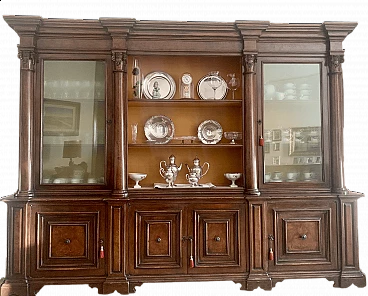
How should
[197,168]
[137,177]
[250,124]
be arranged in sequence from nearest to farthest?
[250,124] < [137,177] < [197,168]

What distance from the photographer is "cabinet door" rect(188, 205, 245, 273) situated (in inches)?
121

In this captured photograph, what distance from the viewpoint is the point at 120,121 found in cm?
303

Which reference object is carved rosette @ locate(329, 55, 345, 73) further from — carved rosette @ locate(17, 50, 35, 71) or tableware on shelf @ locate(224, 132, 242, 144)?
carved rosette @ locate(17, 50, 35, 71)

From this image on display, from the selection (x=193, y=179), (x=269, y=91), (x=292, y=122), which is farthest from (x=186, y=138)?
(x=292, y=122)

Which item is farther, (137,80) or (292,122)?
(137,80)

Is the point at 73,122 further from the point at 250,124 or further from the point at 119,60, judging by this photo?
the point at 250,124

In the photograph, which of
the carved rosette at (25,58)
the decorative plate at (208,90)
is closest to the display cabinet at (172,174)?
the carved rosette at (25,58)

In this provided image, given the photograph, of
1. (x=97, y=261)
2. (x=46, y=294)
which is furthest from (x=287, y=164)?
(x=46, y=294)

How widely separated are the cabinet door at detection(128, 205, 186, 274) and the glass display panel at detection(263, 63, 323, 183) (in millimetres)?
951

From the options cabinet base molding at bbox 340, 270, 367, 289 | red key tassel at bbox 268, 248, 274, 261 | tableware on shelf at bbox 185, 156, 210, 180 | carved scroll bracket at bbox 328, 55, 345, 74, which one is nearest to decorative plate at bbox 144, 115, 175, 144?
tableware on shelf at bbox 185, 156, 210, 180

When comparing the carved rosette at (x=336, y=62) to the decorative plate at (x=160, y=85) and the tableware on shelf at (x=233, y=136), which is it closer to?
the tableware on shelf at (x=233, y=136)

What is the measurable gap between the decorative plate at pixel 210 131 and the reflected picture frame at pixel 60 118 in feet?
3.64

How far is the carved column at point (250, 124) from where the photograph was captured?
3.09 m

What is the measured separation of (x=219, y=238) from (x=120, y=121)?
1.26 metres
